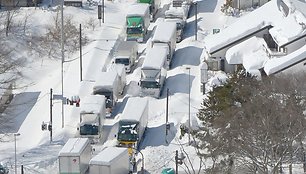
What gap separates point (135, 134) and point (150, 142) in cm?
98

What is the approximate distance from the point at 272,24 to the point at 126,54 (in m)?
6.84

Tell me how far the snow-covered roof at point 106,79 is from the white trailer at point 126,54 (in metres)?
2.85

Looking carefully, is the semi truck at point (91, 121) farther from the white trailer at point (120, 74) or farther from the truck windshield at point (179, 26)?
the truck windshield at point (179, 26)

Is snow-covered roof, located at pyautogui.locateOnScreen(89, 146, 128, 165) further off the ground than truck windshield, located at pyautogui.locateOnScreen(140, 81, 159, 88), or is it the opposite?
truck windshield, located at pyautogui.locateOnScreen(140, 81, 159, 88)

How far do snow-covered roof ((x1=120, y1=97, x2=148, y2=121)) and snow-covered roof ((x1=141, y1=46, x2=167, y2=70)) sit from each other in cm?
325

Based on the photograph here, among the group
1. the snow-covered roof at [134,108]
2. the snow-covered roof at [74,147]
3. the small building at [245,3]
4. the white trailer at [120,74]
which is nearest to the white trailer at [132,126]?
the snow-covered roof at [134,108]

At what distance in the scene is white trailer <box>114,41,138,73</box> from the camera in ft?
155

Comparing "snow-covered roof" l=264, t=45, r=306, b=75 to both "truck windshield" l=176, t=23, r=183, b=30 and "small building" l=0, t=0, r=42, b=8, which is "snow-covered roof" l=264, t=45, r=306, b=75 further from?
"small building" l=0, t=0, r=42, b=8

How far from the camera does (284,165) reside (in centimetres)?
3553

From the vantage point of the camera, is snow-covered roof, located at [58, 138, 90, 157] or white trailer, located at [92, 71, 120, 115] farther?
white trailer, located at [92, 71, 120, 115]

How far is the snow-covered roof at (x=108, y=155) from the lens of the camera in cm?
3591

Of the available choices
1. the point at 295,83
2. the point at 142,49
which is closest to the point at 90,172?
the point at 295,83

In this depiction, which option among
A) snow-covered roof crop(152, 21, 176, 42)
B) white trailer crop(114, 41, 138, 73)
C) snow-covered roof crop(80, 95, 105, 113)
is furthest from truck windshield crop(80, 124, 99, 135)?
snow-covered roof crop(152, 21, 176, 42)

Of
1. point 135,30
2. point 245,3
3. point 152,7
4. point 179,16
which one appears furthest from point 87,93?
point 245,3
